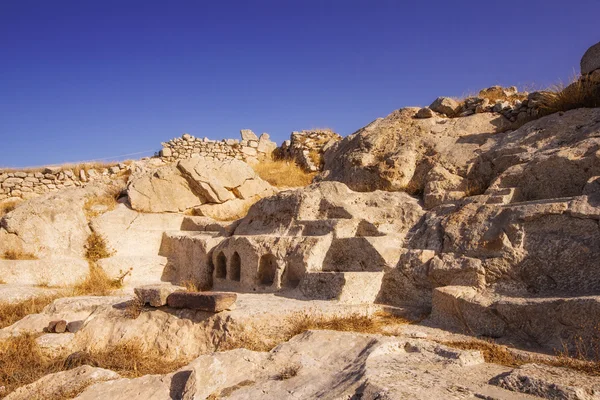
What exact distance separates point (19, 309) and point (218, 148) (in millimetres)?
11213

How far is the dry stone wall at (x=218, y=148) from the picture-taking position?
16688 mm

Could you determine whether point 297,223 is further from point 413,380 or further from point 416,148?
point 413,380

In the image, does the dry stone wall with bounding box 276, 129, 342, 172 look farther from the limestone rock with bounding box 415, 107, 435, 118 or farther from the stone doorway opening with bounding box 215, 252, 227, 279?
the stone doorway opening with bounding box 215, 252, 227, 279

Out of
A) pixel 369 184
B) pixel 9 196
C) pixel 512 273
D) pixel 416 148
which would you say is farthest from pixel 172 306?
pixel 9 196

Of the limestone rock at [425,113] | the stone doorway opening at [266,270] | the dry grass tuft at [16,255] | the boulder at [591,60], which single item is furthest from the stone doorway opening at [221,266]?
the boulder at [591,60]

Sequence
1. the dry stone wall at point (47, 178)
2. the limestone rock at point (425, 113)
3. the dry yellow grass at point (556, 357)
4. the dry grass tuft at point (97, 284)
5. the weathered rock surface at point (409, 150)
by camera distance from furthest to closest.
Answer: the dry stone wall at point (47, 178) → the limestone rock at point (425, 113) → the weathered rock surface at point (409, 150) → the dry grass tuft at point (97, 284) → the dry yellow grass at point (556, 357)

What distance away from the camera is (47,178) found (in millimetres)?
14891

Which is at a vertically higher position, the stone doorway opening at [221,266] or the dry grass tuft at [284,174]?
the dry grass tuft at [284,174]

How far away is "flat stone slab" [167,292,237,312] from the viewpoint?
17.1 feet

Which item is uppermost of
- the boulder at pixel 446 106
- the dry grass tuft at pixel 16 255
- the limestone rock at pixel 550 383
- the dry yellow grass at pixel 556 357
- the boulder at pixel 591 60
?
the boulder at pixel 591 60

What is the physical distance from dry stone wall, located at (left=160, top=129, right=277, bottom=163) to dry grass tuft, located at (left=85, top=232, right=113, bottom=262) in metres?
7.10

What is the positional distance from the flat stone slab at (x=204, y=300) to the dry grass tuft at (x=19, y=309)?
2263 millimetres

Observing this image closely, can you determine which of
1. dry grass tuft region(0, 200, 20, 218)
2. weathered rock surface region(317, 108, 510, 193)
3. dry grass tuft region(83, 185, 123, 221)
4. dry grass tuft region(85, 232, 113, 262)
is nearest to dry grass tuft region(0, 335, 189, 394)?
dry grass tuft region(85, 232, 113, 262)

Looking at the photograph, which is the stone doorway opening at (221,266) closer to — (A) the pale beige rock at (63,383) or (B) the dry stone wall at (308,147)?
(A) the pale beige rock at (63,383)
